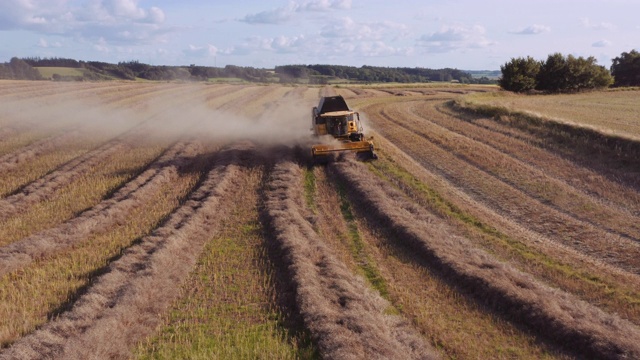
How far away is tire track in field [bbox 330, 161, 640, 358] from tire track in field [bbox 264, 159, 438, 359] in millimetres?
1808

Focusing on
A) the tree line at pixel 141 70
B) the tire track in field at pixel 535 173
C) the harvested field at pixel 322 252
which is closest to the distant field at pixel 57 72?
the tree line at pixel 141 70

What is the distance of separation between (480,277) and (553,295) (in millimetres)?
1230

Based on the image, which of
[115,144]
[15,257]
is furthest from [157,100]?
[15,257]

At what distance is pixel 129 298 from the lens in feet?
29.3

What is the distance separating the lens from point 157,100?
175 ft

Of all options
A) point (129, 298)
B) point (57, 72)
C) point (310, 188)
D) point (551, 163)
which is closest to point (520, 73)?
point (551, 163)

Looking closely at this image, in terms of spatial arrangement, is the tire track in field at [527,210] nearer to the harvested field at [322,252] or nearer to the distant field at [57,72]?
the harvested field at [322,252]

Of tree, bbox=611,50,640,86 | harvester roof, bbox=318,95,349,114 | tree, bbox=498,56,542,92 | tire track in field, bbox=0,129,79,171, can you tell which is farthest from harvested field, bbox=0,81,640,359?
tree, bbox=611,50,640,86

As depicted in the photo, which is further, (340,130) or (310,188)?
(340,130)

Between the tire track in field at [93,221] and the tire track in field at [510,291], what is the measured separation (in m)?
6.53

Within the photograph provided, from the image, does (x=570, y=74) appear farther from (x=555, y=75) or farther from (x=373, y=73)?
(x=373, y=73)

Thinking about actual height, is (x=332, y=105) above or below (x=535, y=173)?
above

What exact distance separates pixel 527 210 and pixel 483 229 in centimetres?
236

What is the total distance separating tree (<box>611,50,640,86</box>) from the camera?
70.8m
